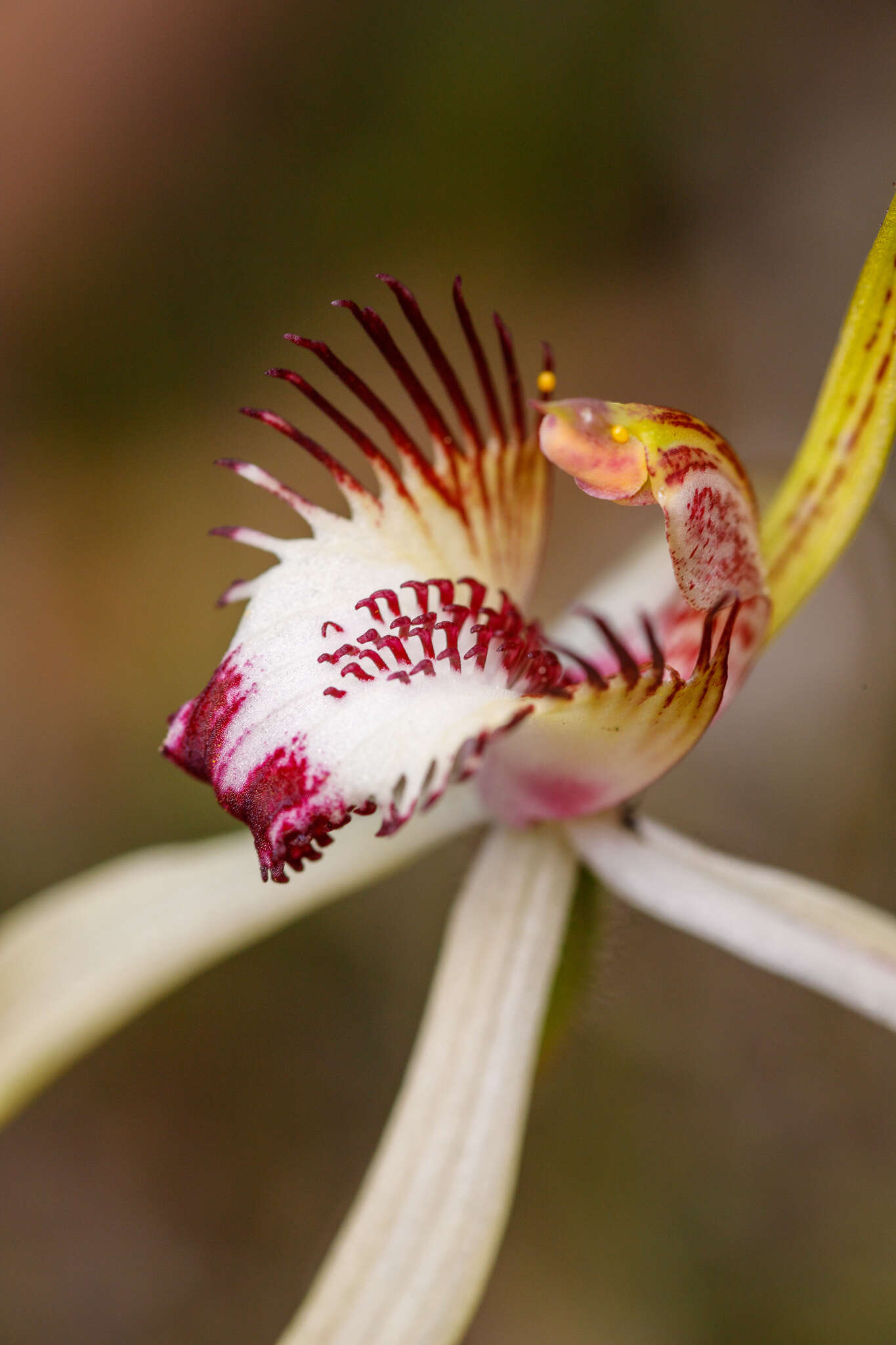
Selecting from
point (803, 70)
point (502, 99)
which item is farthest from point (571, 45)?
point (803, 70)

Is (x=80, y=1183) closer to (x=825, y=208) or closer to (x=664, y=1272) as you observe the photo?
(x=664, y=1272)

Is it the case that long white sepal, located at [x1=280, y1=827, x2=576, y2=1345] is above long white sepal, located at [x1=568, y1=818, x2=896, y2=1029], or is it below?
below

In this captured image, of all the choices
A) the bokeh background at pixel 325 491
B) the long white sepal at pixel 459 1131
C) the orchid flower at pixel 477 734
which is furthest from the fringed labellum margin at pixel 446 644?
the bokeh background at pixel 325 491

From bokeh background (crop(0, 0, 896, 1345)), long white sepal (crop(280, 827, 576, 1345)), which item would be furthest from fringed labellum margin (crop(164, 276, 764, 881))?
bokeh background (crop(0, 0, 896, 1345))

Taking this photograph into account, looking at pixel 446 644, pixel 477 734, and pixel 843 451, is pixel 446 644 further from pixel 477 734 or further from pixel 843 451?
pixel 843 451

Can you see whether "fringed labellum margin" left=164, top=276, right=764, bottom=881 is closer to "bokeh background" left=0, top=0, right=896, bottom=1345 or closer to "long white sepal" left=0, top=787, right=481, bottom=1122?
"long white sepal" left=0, top=787, right=481, bottom=1122
